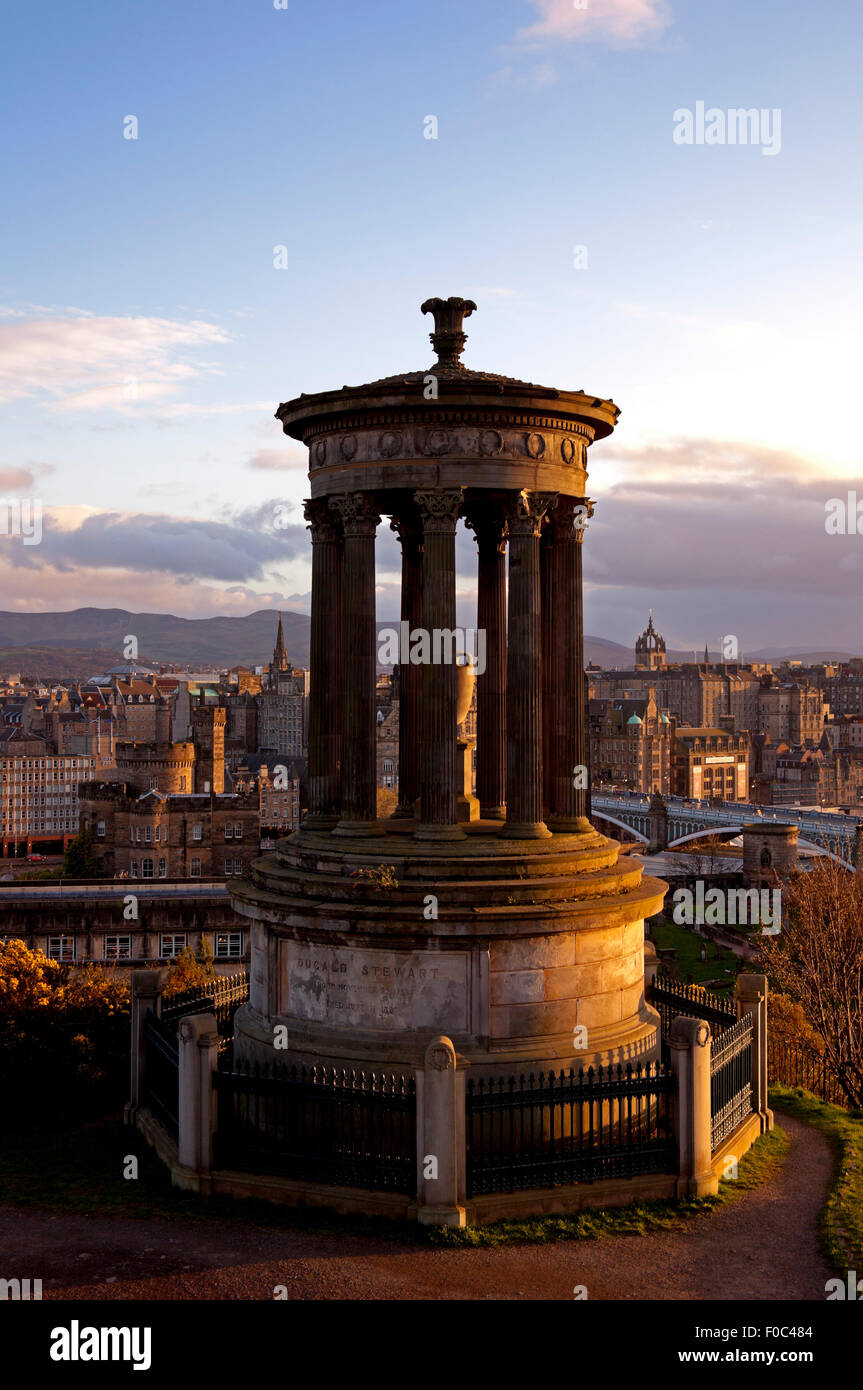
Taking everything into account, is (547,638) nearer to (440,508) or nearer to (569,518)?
(569,518)

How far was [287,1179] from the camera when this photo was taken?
20.6 m

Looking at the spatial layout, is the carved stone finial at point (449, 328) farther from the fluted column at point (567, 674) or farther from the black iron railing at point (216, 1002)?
the black iron railing at point (216, 1002)

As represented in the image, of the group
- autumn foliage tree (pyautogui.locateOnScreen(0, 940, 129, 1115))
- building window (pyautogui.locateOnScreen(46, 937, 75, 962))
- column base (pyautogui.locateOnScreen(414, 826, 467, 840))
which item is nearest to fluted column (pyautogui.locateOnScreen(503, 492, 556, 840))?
column base (pyautogui.locateOnScreen(414, 826, 467, 840))

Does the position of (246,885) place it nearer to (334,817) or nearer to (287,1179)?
(334,817)

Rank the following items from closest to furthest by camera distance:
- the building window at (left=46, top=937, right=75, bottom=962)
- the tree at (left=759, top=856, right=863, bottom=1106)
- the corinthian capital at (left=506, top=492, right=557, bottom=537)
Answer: the corinthian capital at (left=506, top=492, right=557, bottom=537)
the tree at (left=759, top=856, right=863, bottom=1106)
the building window at (left=46, top=937, right=75, bottom=962)

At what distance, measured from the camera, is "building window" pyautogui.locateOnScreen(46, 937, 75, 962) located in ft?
219

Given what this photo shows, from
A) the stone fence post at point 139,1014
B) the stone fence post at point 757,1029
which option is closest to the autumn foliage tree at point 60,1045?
the stone fence post at point 139,1014

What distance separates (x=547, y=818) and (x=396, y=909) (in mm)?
5086

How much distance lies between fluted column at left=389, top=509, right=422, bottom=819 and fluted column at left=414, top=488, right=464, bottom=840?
4.52 m

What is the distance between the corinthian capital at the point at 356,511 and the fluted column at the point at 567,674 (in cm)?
390

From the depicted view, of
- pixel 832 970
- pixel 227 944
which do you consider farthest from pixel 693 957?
pixel 832 970

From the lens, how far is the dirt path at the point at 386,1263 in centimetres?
1745

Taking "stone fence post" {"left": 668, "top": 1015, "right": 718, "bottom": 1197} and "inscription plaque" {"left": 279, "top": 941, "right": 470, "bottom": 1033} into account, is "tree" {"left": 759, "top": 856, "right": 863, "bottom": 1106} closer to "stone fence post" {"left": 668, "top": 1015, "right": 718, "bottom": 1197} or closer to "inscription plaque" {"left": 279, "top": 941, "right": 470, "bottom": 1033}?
"stone fence post" {"left": 668, "top": 1015, "right": 718, "bottom": 1197}

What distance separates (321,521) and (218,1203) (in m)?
12.8
